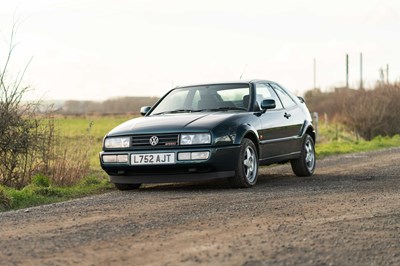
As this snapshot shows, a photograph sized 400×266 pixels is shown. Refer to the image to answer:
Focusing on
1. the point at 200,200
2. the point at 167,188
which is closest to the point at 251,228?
the point at 200,200

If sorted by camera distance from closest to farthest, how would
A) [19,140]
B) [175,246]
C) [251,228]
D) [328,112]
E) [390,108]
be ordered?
[175,246]
[251,228]
[19,140]
[390,108]
[328,112]

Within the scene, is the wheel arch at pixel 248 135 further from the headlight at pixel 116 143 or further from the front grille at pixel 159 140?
the headlight at pixel 116 143

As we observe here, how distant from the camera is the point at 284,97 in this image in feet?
45.7

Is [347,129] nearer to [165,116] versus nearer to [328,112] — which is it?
[328,112]

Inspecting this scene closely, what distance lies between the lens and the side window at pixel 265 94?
1290 cm

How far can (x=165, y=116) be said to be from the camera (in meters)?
12.3

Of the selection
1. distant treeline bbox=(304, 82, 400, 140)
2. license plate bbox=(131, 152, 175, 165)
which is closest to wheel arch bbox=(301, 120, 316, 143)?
license plate bbox=(131, 152, 175, 165)

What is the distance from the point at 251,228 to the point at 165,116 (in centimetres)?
493

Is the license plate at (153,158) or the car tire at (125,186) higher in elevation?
the license plate at (153,158)

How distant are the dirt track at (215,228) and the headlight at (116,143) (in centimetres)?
70

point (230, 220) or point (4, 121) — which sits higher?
point (4, 121)

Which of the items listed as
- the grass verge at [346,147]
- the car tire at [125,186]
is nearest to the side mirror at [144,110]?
the car tire at [125,186]

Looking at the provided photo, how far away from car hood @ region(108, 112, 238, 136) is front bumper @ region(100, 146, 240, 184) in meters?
0.31

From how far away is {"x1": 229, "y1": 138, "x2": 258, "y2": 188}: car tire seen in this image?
11.6 metres
